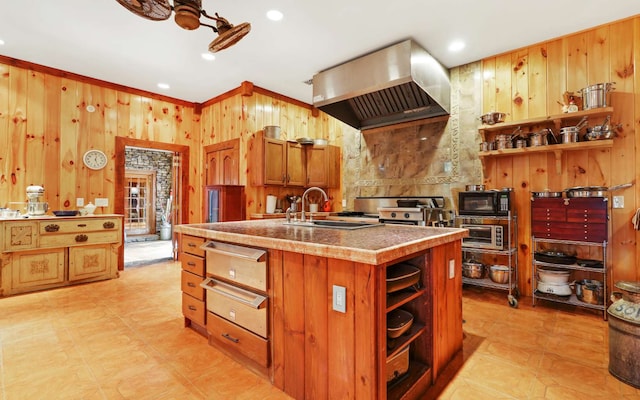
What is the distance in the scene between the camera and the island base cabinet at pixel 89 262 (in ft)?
13.1

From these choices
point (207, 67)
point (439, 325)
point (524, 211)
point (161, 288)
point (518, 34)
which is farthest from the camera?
point (207, 67)

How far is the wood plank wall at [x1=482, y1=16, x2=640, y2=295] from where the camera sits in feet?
A: 9.87

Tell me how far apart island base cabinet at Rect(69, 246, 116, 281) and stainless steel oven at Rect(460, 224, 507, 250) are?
473 cm

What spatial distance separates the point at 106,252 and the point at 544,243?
18.3 ft

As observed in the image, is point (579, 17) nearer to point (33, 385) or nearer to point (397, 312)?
point (397, 312)

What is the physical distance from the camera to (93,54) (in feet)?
12.6

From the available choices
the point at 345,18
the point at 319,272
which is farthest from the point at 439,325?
the point at 345,18

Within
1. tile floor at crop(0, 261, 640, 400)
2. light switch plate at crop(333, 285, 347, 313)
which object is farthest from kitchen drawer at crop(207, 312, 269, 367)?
light switch plate at crop(333, 285, 347, 313)

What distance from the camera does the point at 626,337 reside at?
182 centimetres

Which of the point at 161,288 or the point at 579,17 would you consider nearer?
the point at 579,17

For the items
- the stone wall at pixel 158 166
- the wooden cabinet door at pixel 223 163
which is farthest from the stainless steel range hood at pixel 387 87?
the stone wall at pixel 158 166

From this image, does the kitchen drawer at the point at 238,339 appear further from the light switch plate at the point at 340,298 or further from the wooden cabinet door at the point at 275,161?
the wooden cabinet door at the point at 275,161

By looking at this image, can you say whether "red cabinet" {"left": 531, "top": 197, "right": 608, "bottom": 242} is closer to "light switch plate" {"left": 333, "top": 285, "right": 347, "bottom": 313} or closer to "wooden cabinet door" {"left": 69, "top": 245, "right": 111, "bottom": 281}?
"light switch plate" {"left": 333, "top": 285, "right": 347, "bottom": 313}

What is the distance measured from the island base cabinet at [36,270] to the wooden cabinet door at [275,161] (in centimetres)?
283
